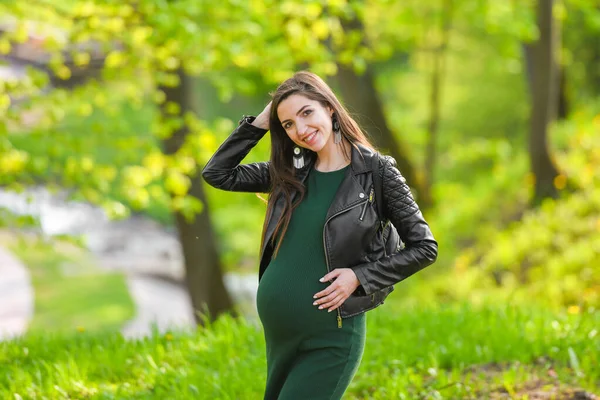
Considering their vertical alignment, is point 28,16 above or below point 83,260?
above

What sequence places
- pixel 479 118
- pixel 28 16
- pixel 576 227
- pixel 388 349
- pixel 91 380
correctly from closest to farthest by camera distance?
pixel 91 380, pixel 388 349, pixel 28 16, pixel 576 227, pixel 479 118

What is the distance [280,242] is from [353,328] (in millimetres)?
452

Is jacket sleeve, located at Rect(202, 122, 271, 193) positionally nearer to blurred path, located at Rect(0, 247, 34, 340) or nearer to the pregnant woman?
the pregnant woman

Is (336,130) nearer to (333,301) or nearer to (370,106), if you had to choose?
(333,301)

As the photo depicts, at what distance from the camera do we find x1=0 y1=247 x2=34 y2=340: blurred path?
16.0m

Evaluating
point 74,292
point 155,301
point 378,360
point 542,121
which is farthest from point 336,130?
point 74,292

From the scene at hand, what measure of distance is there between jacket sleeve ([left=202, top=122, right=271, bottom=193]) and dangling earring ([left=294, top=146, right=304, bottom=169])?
0.68 feet

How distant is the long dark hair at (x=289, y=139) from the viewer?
2.95m

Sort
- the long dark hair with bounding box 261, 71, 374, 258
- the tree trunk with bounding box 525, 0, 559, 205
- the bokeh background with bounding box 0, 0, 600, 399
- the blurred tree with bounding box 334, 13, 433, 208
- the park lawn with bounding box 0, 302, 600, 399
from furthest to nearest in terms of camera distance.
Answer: the blurred tree with bounding box 334, 13, 433, 208 → the tree trunk with bounding box 525, 0, 559, 205 → the bokeh background with bounding box 0, 0, 600, 399 → the park lawn with bounding box 0, 302, 600, 399 → the long dark hair with bounding box 261, 71, 374, 258

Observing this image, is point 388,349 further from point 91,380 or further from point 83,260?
point 83,260

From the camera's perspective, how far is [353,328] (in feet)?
9.57

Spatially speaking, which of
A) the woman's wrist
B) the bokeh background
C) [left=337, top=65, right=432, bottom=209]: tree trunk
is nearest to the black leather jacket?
the woman's wrist

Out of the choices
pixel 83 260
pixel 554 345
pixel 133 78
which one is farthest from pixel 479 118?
pixel 554 345

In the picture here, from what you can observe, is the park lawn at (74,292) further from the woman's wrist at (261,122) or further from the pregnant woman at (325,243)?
the pregnant woman at (325,243)
